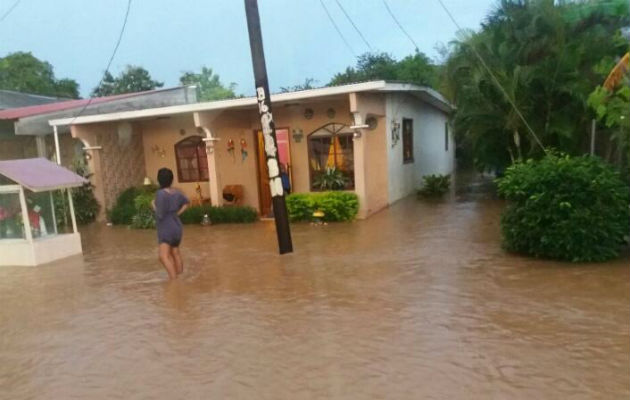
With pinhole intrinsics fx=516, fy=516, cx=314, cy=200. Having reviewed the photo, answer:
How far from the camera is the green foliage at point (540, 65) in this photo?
11.2 metres

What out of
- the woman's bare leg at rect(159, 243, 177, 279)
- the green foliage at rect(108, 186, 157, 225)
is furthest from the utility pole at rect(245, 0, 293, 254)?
the green foliage at rect(108, 186, 157, 225)

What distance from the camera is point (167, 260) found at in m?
7.36

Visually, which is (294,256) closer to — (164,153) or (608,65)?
(608,65)

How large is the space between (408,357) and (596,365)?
1428 mm

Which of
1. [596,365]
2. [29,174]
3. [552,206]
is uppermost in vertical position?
[29,174]

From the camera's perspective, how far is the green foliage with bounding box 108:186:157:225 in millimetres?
14016

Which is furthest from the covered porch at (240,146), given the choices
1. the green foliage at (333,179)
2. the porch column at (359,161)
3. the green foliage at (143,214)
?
the green foliage at (143,214)

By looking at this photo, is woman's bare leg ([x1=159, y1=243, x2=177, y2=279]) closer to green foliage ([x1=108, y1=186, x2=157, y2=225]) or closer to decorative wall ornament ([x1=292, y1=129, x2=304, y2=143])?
decorative wall ornament ([x1=292, y1=129, x2=304, y2=143])

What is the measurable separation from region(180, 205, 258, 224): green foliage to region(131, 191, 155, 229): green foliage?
0.86 metres

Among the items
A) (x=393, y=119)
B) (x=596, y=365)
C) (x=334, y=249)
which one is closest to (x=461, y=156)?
(x=393, y=119)

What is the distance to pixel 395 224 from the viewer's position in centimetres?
1107

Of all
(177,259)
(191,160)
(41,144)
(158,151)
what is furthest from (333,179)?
(41,144)

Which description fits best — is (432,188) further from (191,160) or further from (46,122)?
(46,122)

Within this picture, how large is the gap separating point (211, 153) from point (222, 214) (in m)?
1.59
